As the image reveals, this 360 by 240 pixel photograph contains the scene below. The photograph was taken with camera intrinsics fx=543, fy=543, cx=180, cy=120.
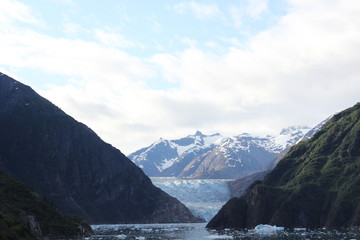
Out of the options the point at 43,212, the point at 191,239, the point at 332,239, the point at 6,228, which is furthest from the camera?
the point at 43,212

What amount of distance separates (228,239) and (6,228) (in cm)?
6646

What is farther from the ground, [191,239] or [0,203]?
[0,203]

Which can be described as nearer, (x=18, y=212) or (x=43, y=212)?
(x=18, y=212)

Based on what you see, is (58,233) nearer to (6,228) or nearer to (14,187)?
(14,187)

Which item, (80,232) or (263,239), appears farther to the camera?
(80,232)

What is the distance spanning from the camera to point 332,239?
465 ft

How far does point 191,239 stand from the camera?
151 metres

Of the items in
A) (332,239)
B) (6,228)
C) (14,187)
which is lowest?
(332,239)

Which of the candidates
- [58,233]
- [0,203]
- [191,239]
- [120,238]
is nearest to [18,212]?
[0,203]

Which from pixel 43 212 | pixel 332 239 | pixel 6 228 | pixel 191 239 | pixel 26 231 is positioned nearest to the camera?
pixel 6 228

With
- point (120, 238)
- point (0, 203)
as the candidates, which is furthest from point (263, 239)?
point (0, 203)

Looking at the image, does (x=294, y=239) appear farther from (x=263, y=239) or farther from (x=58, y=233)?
(x=58, y=233)

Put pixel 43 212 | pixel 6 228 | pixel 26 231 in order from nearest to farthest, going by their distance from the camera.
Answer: pixel 6 228, pixel 26 231, pixel 43 212

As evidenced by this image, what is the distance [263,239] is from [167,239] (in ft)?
85.9
